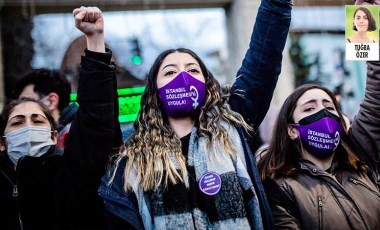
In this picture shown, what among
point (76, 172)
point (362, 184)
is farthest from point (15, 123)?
point (362, 184)

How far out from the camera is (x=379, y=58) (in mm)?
2877

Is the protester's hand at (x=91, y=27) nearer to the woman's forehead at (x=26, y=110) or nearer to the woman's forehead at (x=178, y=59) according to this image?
the woman's forehead at (x=178, y=59)

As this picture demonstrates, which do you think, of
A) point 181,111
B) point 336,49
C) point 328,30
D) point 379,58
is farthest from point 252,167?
point 336,49

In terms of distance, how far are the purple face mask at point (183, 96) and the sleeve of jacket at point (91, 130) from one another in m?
0.26

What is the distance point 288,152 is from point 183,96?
80 cm

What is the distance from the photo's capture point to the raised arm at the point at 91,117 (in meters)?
2.36

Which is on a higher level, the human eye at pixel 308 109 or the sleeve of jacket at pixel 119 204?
the human eye at pixel 308 109

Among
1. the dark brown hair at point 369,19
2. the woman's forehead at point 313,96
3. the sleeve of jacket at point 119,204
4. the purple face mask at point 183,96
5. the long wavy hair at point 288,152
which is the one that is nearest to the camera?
the sleeve of jacket at point 119,204

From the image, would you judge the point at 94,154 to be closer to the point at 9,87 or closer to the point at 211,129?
the point at 211,129

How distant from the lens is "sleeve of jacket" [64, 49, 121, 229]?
2.36 m

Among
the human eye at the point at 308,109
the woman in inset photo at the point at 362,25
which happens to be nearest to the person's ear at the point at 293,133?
the human eye at the point at 308,109

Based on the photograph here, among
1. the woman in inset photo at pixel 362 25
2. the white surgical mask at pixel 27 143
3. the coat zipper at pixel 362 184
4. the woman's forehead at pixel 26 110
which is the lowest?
the coat zipper at pixel 362 184

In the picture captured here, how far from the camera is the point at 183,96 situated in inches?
100.0

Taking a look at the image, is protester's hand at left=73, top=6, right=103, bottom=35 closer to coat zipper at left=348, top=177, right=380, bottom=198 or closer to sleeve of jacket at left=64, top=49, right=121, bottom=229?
sleeve of jacket at left=64, top=49, right=121, bottom=229
